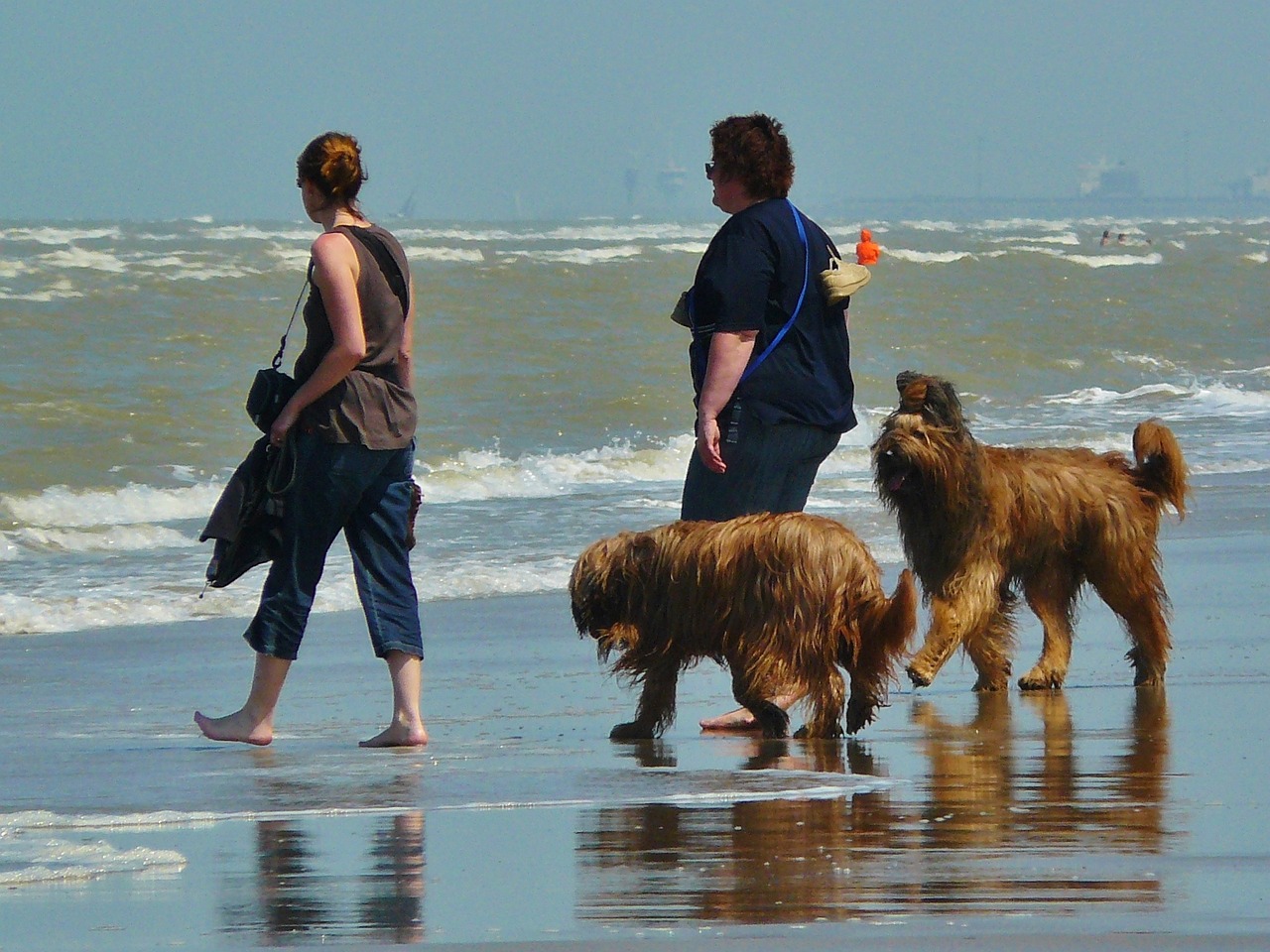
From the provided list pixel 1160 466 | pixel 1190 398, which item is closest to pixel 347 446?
pixel 1160 466

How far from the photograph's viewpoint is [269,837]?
4238mm

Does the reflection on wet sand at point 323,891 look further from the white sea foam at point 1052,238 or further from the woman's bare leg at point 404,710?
the white sea foam at point 1052,238

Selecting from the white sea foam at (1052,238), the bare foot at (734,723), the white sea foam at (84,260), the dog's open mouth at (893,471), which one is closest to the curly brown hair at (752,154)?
the dog's open mouth at (893,471)

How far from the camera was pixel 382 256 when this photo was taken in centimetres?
544

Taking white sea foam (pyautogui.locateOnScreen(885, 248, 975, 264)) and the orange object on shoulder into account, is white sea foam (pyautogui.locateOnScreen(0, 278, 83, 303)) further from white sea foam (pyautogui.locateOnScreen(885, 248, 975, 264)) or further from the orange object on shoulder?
the orange object on shoulder

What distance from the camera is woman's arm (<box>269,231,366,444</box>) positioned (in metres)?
5.29

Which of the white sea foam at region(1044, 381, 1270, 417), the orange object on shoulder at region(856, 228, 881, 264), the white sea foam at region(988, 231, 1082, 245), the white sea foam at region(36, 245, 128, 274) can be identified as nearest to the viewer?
the orange object on shoulder at region(856, 228, 881, 264)

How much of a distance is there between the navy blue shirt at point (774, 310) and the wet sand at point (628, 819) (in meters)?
0.97

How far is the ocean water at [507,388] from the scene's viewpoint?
35.7 feet

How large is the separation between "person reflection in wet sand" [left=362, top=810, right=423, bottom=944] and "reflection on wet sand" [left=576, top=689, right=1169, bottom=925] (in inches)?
12.3

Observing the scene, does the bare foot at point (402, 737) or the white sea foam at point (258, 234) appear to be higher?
the white sea foam at point (258, 234)

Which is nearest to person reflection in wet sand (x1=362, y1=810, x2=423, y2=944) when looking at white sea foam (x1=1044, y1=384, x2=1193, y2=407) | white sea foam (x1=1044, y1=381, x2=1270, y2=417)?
white sea foam (x1=1044, y1=381, x2=1270, y2=417)

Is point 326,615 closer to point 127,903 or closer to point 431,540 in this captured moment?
point 431,540

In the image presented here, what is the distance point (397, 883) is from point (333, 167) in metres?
2.37
